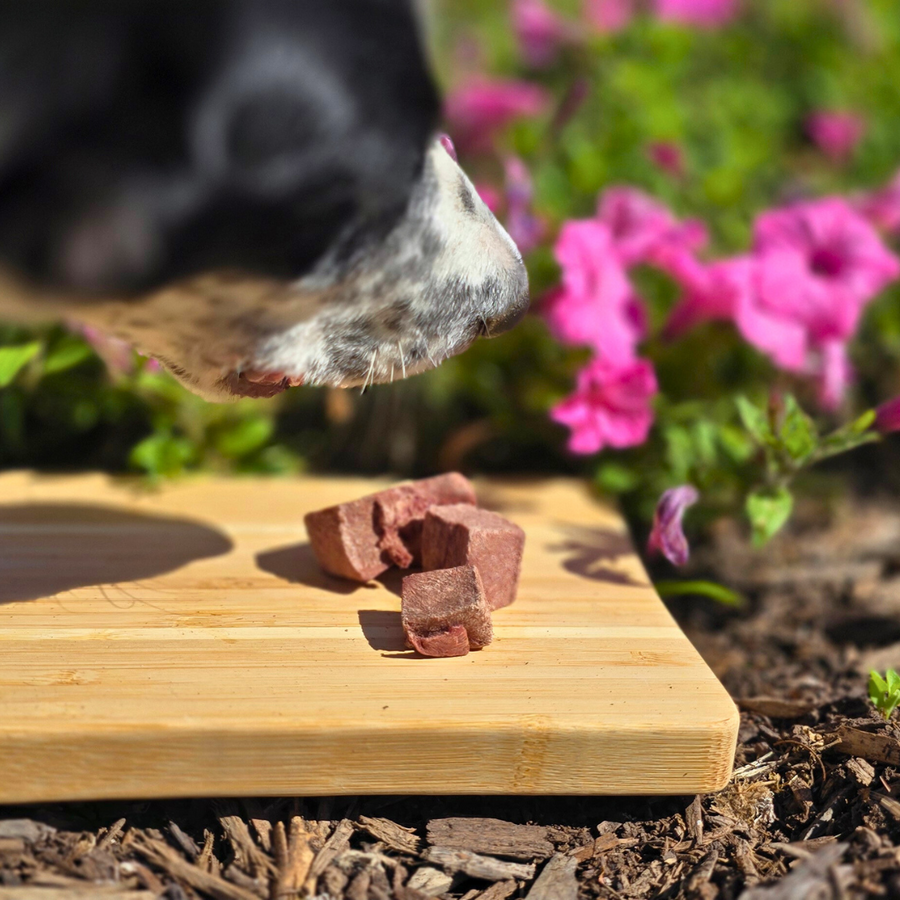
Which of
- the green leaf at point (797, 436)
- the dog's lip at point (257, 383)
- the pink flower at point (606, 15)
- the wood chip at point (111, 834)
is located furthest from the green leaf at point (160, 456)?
the pink flower at point (606, 15)

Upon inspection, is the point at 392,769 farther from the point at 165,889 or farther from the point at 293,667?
the point at 165,889

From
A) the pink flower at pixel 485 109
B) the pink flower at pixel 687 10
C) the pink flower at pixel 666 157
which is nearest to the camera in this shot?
the pink flower at pixel 666 157

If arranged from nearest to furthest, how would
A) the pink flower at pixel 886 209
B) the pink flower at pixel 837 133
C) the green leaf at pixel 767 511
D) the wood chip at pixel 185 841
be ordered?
the wood chip at pixel 185 841, the green leaf at pixel 767 511, the pink flower at pixel 886 209, the pink flower at pixel 837 133

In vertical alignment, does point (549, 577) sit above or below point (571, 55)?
below

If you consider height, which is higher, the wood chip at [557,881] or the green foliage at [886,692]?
the green foliage at [886,692]

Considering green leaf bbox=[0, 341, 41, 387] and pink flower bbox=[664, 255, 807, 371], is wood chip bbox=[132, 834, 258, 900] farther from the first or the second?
pink flower bbox=[664, 255, 807, 371]

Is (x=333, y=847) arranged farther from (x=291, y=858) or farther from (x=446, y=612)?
Answer: (x=446, y=612)

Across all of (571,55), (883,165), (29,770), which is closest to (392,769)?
(29,770)

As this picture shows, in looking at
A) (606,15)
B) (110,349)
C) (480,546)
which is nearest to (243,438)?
(110,349)

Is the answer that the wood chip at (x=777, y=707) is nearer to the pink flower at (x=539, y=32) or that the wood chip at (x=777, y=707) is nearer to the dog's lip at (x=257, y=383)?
the dog's lip at (x=257, y=383)
